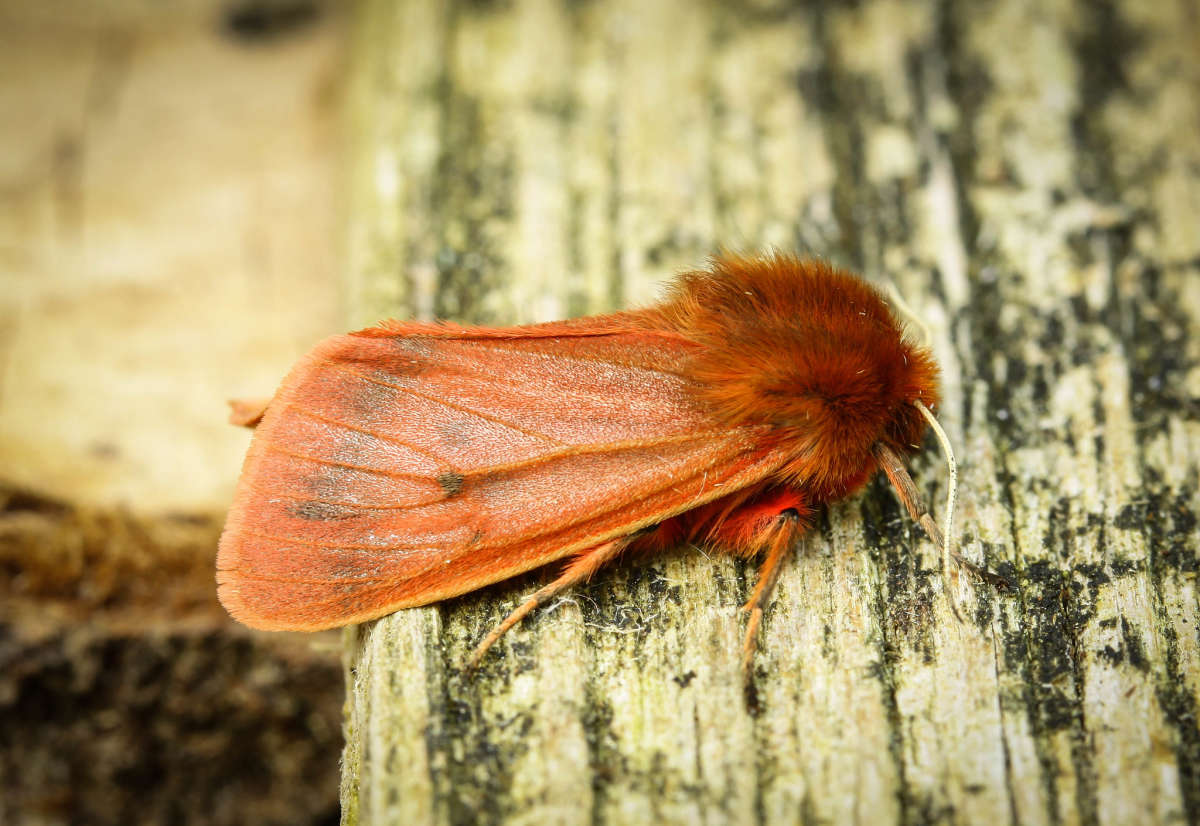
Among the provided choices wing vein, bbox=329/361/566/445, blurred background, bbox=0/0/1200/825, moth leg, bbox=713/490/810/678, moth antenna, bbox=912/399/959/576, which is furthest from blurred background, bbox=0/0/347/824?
moth antenna, bbox=912/399/959/576

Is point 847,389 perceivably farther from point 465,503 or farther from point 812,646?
point 465,503

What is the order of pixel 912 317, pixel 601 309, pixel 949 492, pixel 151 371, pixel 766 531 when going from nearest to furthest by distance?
pixel 766 531 → pixel 949 492 → pixel 912 317 → pixel 601 309 → pixel 151 371

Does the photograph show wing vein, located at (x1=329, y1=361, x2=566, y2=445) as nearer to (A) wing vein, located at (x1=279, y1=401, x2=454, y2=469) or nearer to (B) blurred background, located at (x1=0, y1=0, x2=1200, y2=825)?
(A) wing vein, located at (x1=279, y1=401, x2=454, y2=469)

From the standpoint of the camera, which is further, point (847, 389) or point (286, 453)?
point (847, 389)

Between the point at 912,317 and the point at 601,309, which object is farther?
the point at 601,309

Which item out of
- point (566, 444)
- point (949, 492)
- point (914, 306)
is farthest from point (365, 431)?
point (914, 306)

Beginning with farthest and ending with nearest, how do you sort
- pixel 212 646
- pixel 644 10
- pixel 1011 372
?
pixel 644 10
pixel 1011 372
pixel 212 646

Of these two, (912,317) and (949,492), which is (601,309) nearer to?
(912,317)

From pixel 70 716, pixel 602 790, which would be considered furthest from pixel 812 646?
pixel 70 716
